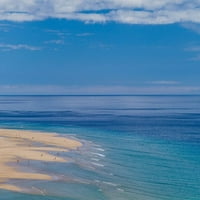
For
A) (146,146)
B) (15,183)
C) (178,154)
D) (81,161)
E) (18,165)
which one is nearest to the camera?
(15,183)

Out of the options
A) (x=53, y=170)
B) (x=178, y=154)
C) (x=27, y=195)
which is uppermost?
(x=178, y=154)

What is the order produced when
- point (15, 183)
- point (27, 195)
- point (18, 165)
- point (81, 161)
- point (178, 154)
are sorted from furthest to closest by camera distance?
point (178, 154), point (81, 161), point (18, 165), point (15, 183), point (27, 195)

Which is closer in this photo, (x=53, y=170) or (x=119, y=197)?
(x=119, y=197)

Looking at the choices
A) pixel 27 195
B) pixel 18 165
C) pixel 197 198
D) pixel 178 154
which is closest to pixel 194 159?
pixel 178 154

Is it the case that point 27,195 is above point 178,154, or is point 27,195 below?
below

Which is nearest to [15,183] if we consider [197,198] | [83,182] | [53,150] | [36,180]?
[36,180]

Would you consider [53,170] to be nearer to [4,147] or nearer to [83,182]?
[83,182]
